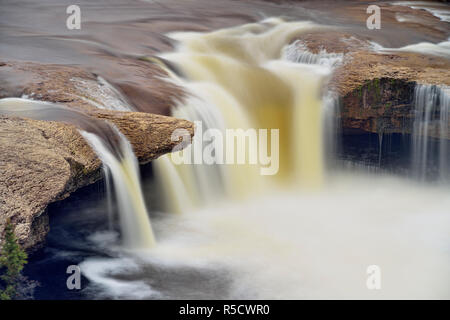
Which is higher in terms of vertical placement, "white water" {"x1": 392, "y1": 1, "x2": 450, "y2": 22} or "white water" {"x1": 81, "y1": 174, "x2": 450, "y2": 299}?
"white water" {"x1": 392, "y1": 1, "x2": 450, "y2": 22}

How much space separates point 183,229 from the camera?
7.46 meters

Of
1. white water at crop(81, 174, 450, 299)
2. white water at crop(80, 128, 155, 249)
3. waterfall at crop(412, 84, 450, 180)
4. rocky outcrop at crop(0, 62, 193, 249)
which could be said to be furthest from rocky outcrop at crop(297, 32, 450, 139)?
white water at crop(80, 128, 155, 249)

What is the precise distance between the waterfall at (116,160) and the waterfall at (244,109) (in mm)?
1095

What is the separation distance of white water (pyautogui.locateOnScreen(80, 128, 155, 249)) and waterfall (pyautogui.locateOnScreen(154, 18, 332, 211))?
1.08 metres

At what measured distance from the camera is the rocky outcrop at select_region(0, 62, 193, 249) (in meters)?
5.54

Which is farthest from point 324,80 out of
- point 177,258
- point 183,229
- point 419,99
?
point 177,258

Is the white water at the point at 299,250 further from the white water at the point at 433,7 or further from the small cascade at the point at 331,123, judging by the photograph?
the white water at the point at 433,7

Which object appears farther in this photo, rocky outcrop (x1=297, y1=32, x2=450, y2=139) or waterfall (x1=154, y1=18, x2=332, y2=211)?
rocky outcrop (x1=297, y1=32, x2=450, y2=139)

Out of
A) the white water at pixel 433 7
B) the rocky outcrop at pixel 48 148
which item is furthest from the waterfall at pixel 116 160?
the white water at pixel 433 7

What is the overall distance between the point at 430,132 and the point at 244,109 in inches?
117

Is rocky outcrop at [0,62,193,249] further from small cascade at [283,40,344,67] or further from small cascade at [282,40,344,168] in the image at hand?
small cascade at [283,40,344,67]

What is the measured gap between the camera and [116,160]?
651cm

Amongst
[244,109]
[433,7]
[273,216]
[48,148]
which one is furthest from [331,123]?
[433,7]
